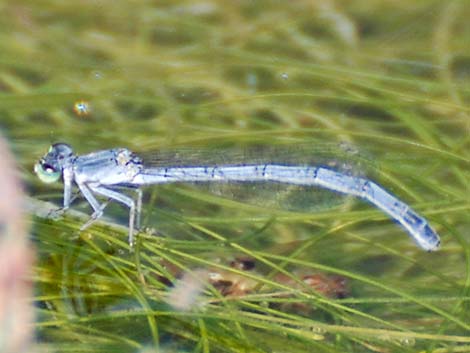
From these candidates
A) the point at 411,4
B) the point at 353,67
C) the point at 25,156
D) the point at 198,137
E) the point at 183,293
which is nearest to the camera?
the point at 183,293

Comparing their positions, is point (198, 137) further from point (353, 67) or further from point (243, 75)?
point (353, 67)

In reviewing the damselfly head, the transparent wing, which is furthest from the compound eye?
the transparent wing

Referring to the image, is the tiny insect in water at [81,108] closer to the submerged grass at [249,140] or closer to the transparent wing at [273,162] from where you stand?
the submerged grass at [249,140]

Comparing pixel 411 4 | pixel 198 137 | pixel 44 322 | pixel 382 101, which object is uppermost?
pixel 411 4

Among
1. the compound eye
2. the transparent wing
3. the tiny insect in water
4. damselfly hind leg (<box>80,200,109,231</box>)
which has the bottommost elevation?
damselfly hind leg (<box>80,200,109,231</box>)

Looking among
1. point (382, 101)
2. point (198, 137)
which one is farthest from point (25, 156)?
point (382, 101)

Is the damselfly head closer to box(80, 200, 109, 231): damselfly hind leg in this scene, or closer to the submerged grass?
the submerged grass
